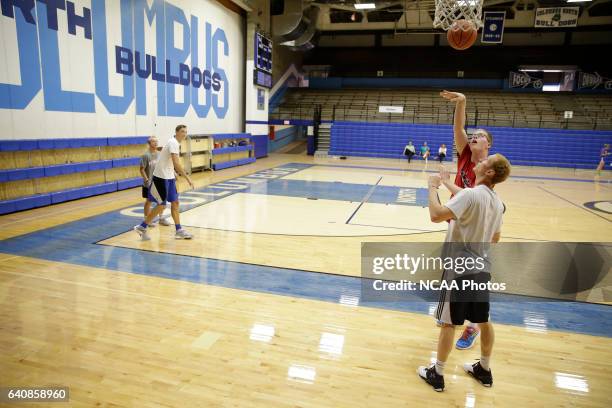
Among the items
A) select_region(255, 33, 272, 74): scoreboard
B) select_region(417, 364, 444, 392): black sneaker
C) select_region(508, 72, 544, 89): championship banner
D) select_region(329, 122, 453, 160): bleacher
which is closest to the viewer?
select_region(417, 364, 444, 392): black sneaker

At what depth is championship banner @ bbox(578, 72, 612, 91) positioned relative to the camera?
2520 cm

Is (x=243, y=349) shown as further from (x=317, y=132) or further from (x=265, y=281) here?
(x=317, y=132)

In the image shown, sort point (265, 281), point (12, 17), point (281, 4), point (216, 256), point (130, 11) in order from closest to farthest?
1. point (265, 281)
2. point (216, 256)
3. point (12, 17)
4. point (130, 11)
5. point (281, 4)

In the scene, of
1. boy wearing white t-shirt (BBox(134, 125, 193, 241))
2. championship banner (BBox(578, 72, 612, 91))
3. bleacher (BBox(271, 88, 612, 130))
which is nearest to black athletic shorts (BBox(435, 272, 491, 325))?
boy wearing white t-shirt (BBox(134, 125, 193, 241))

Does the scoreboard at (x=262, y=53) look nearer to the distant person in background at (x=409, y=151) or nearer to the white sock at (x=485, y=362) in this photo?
the distant person in background at (x=409, y=151)

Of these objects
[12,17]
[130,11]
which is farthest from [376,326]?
[130,11]

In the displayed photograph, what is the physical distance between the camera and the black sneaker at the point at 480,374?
2.84 metres

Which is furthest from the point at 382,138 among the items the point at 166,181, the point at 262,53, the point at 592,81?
the point at 166,181

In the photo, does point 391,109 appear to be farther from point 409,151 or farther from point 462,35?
point 462,35

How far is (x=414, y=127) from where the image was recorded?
22250mm

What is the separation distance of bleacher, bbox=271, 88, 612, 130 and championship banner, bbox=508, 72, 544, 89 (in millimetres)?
868

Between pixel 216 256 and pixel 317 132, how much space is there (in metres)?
18.0

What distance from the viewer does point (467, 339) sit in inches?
134

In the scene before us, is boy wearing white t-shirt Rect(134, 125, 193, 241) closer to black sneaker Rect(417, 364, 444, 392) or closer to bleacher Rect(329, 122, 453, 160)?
black sneaker Rect(417, 364, 444, 392)
